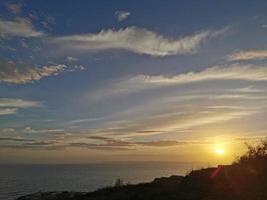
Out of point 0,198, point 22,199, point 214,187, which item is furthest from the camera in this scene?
point 0,198

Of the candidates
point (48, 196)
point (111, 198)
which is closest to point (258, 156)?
point (111, 198)

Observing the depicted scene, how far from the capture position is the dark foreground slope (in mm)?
22562

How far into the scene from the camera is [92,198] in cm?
2964

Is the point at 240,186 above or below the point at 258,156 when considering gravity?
below

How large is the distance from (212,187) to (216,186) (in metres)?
0.25

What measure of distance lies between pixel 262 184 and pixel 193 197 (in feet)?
12.2

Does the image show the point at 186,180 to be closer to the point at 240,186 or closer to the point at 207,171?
the point at 207,171

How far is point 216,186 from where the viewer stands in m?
24.4

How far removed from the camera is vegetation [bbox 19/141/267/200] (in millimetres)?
22672

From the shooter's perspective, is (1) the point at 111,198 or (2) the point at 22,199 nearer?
(1) the point at 111,198

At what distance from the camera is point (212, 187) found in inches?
958

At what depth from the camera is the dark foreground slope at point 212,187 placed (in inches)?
888

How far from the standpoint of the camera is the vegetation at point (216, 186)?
2267 centimetres

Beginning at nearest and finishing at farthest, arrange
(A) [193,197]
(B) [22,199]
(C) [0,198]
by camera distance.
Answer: (A) [193,197] → (B) [22,199] → (C) [0,198]
